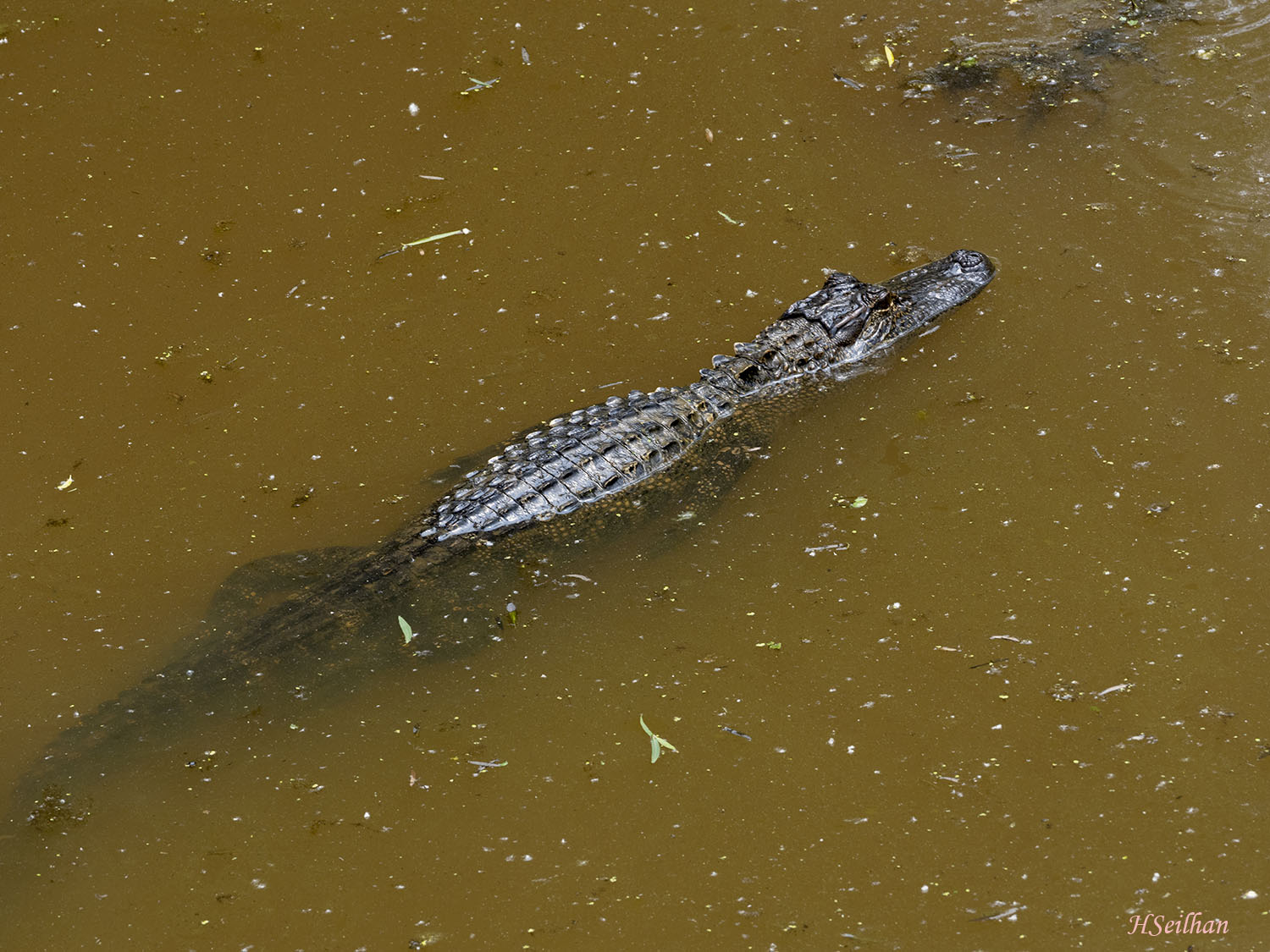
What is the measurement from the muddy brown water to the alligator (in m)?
0.15

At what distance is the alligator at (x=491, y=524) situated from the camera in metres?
4.02

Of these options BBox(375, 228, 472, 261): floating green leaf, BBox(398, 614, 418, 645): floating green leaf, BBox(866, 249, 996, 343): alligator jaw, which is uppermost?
BBox(375, 228, 472, 261): floating green leaf

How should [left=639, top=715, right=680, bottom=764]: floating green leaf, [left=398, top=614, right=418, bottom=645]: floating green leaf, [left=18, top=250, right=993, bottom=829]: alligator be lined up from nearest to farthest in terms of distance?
[left=639, top=715, right=680, bottom=764]: floating green leaf < [left=18, top=250, right=993, bottom=829]: alligator < [left=398, top=614, right=418, bottom=645]: floating green leaf

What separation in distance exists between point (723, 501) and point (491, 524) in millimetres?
1053

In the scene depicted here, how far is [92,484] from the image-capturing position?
15.8ft

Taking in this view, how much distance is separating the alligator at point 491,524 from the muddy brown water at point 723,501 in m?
0.15

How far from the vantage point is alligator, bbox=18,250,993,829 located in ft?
13.2

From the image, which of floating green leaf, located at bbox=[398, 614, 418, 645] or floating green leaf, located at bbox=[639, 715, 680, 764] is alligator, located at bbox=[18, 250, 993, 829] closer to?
floating green leaf, located at bbox=[398, 614, 418, 645]

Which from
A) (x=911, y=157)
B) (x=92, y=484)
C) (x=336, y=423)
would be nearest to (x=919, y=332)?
(x=911, y=157)

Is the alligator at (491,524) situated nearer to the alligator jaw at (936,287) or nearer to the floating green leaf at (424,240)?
the alligator jaw at (936,287)

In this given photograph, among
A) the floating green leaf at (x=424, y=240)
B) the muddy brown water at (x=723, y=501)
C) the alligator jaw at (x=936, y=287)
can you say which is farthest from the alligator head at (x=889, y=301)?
the floating green leaf at (x=424, y=240)

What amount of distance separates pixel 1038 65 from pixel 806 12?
1519 millimetres

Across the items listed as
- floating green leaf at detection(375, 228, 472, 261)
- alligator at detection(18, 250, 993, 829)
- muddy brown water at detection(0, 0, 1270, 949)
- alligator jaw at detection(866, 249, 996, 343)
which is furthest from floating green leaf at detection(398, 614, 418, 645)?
alligator jaw at detection(866, 249, 996, 343)

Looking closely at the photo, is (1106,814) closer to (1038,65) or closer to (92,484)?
(92,484)
